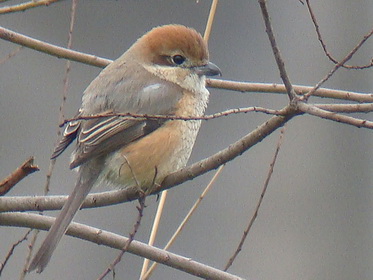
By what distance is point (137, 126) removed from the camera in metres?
4.43

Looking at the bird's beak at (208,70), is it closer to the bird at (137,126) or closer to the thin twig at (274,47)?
the bird at (137,126)

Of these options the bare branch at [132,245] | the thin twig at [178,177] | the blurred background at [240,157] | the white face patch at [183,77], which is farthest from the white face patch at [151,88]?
the blurred background at [240,157]

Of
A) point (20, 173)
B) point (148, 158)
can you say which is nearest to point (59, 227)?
point (20, 173)

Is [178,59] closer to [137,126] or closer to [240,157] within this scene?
[137,126]

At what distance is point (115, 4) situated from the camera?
891 cm

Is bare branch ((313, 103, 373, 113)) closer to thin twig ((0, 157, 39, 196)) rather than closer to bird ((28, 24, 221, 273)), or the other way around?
bird ((28, 24, 221, 273))

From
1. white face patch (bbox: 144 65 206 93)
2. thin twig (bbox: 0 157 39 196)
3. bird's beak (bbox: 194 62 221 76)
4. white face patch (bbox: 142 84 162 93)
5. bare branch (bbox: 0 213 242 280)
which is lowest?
bare branch (bbox: 0 213 242 280)

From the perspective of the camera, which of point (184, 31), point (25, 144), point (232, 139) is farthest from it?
point (232, 139)

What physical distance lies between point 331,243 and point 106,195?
5.97 meters

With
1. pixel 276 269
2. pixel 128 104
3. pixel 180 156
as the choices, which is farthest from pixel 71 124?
pixel 276 269

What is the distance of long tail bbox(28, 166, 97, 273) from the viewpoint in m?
3.83

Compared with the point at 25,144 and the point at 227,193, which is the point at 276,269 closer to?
the point at 227,193

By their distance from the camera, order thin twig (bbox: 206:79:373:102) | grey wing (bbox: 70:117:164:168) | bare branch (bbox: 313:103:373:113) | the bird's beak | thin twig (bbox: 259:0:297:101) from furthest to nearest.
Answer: the bird's beak → grey wing (bbox: 70:117:164:168) → thin twig (bbox: 206:79:373:102) → bare branch (bbox: 313:103:373:113) → thin twig (bbox: 259:0:297:101)

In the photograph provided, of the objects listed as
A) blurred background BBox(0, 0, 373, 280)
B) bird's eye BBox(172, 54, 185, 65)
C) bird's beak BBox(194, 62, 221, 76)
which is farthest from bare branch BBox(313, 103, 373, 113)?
blurred background BBox(0, 0, 373, 280)
